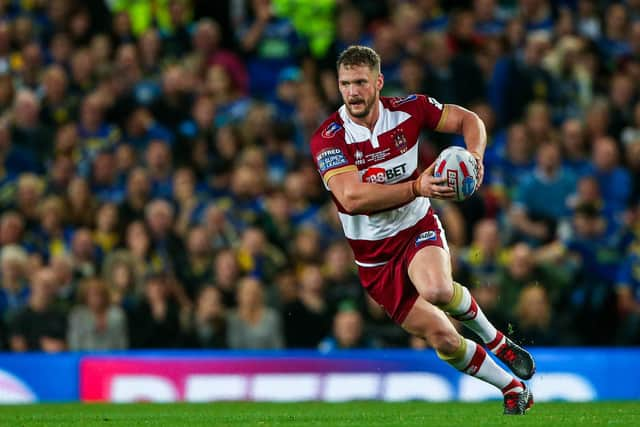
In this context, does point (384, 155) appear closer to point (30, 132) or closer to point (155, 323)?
point (155, 323)

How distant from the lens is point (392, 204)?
810 centimetres

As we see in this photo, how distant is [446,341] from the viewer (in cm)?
847

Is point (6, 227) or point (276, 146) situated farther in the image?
point (276, 146)

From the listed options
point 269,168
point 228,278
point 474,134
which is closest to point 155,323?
point 228,278

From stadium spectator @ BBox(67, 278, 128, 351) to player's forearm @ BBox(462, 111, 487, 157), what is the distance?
16.8 ft

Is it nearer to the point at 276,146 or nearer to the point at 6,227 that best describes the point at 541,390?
the point at 276,146

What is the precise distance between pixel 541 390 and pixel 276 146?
4627mm

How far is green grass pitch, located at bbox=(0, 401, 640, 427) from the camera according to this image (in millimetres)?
8031

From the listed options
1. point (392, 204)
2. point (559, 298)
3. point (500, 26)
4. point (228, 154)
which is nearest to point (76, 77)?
point (228, 154)

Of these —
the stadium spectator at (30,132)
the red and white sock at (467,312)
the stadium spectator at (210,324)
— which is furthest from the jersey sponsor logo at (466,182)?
the stadium spectator at (30,132)

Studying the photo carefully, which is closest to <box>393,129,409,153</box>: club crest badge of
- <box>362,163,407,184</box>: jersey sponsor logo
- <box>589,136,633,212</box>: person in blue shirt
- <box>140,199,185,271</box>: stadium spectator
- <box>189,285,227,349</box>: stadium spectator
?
<box>362,163,407,184</box>: jersey sponsor logo

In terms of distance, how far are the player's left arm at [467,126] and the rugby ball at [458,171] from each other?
30cm

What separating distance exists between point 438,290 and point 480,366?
77 cm

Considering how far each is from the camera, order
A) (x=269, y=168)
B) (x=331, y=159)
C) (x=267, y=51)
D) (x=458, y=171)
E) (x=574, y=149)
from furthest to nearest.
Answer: (x=267, y=51) < (x=269, y=168) < (x=574, y=149) < (x=331, y=159) < (x=458, y=171)
